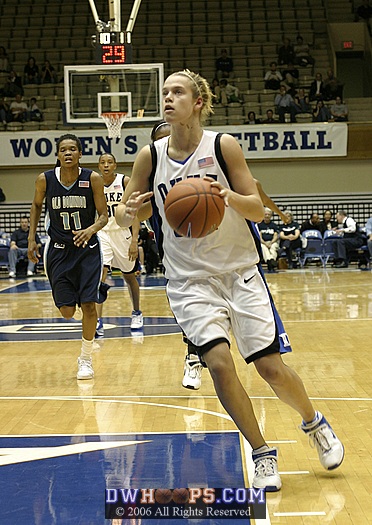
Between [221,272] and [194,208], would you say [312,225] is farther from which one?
[194,208]

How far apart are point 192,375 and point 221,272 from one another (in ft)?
7.95

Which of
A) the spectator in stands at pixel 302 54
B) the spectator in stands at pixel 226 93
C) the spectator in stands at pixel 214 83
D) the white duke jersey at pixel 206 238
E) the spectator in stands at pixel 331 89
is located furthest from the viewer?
the spectator in stands at pixel 302 54

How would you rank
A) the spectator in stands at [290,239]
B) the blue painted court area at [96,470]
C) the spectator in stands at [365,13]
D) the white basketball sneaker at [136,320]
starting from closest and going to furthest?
the blue painted court area at [96,470]
the white basketball sneaker at [136,320]
the spectator in stands at [290,239]
the spectator in stands at [365,13]

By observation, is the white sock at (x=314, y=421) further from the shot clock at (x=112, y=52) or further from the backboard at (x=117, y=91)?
the shot clock at (x=112, y=52)

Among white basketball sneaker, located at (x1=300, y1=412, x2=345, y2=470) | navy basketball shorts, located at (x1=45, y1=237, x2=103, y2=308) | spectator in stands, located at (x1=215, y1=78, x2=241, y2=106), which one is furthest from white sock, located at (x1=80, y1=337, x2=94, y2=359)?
spectator in stands, located at (x1=215, y1=78, x2=241, y2=106)

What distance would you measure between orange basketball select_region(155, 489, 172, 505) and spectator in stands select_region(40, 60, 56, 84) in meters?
21.5

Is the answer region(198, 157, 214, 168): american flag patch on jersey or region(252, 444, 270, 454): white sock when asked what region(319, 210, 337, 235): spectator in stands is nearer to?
region(198, 157, 214, 168): american flag patch on jersey

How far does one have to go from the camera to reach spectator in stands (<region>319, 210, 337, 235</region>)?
66.7ft

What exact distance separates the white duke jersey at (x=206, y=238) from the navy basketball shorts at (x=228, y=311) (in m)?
0.05

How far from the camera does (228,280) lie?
3.94 metres

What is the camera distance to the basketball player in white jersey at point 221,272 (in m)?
3.79

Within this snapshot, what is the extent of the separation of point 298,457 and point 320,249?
15974 mm

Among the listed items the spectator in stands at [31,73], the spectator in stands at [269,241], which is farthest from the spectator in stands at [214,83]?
the spectator in stands at [269,241]

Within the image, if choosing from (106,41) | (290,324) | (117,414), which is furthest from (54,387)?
(106,41)
